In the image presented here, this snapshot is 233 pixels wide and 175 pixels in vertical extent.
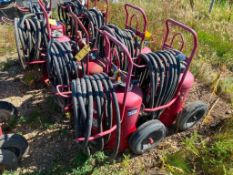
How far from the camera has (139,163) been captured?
3863 millimetres

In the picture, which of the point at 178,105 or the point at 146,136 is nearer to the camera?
the point at 146,136

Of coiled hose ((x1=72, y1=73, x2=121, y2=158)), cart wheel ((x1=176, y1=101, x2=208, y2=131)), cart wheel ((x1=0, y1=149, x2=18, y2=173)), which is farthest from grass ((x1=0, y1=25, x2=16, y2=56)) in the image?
cart wheel ((x1=176, y1=101, x2=208, y2=131))

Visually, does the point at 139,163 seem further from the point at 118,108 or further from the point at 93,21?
the point at 93,21

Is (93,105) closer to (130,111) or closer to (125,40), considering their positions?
(130,111)

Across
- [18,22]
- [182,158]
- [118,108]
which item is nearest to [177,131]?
[182,158]

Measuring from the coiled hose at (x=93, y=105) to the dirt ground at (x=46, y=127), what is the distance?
84 centimetres

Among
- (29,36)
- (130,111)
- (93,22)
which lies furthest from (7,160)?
(93,22)

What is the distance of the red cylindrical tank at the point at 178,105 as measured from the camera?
151 inches

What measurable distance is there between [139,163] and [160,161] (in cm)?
28

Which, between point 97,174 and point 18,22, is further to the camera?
point 18,22

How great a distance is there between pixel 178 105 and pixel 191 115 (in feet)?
0.90

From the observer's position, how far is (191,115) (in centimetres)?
415

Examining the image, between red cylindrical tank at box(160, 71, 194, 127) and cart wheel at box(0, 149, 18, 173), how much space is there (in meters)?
2.06

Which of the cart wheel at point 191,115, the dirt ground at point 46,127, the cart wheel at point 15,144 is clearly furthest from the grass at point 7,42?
the cart wheel at point 191,115
